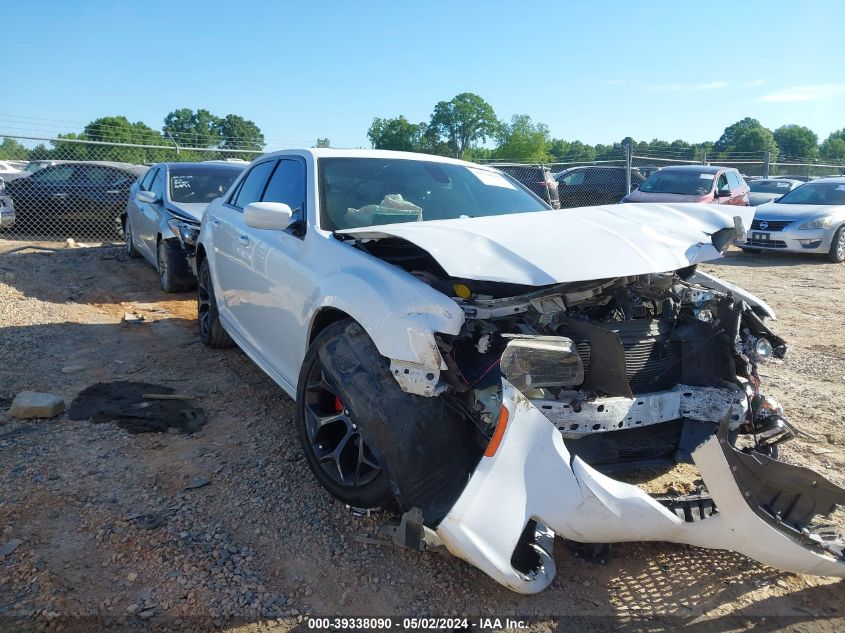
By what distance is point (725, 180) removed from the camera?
45.4 ft

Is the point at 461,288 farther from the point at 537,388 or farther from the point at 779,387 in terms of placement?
the point at 779,387

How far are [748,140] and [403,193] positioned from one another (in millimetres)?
76167

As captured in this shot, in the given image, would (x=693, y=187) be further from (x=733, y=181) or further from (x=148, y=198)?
(x=148, y=198)

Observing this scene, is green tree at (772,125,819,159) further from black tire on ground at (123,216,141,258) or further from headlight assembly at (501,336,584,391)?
headlight assembly at (501,336,584,391)

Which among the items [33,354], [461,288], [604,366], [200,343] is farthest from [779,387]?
[33,354]

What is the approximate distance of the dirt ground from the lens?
2.38 meters

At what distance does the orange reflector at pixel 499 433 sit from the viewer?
2.17 meters

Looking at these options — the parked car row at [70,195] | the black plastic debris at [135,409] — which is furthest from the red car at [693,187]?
the black plastic debris at [135,409]

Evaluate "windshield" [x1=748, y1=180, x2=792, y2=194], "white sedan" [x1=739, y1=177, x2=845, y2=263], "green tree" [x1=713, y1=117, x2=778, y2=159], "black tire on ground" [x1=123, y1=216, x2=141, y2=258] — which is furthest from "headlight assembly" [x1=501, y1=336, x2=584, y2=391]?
"green tree" [x1=713, y1=117, x2=778, y2=159]

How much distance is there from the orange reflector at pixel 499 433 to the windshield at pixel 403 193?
1.74 metres

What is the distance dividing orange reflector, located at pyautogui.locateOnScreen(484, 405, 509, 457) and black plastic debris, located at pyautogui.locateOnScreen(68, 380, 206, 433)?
7.89 ft

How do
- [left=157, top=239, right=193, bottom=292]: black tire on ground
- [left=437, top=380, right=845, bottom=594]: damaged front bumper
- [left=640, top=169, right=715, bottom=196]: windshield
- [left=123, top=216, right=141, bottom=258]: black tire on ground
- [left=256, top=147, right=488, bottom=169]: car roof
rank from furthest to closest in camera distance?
1. [left=640, top=169, right=715, bottom=196]: windshield
2. [left=123, top=216, right=141, bottom=258]: black tire on ground
3. [left=157, top=239, right=193, bottom=292]: black tire on ground
4. [left=256, top=147, right=488, bottom=169]: car roof
5. [left=437, top=380, right=845, bottom=594]: damaged front bumper

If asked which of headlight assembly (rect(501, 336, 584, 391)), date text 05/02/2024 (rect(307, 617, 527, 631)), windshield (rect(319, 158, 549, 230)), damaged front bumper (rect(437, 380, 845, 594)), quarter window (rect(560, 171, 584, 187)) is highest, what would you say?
windshield (rect(319, 158, 549, 230))

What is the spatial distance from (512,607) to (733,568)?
1.02 meters
